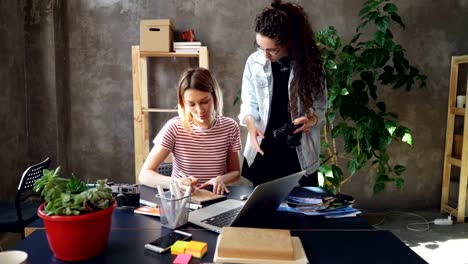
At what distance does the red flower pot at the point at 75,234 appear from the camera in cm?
84

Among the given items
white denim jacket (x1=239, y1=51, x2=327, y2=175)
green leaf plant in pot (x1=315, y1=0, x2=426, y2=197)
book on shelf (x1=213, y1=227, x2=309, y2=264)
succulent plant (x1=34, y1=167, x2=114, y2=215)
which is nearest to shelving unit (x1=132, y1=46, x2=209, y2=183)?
green leaf plant in pot (x1=315, y1=0, x2=426, y2=197)

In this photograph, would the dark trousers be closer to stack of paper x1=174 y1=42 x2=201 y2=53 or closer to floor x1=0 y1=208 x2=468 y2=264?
floor x1=0 y1=208 x2=468 y2=264

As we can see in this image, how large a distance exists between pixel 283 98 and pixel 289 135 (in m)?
0.21

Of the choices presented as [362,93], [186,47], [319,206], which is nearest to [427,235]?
[362,93]

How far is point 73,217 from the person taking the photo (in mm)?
831

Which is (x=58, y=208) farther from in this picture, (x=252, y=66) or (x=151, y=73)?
(x=151, y=73)

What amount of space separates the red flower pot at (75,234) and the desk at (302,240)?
0.09 feet

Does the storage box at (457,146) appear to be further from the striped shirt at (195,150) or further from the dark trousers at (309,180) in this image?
the striped shirt at (195,150)

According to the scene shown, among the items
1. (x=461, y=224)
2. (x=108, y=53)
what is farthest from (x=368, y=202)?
(x=108, y=53)

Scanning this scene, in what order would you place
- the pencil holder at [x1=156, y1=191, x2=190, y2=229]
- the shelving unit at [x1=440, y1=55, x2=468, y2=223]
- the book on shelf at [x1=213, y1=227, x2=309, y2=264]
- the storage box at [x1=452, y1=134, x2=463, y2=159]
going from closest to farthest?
the book on shelf at [x1=213, y1=227, x2=309, y2=264] → the pencil holder at [x1=156, y1=191, x2=190, y2=229] → the shelving unit at [x1=440, y1=55, x2=468, y2=223] → the storage box at [x1=452, y1=134, x2=463, y2=159]

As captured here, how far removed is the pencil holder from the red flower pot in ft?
0.68

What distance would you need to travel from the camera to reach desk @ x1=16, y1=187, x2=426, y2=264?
89 cm

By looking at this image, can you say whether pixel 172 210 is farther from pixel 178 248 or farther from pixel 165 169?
pixel 165 169

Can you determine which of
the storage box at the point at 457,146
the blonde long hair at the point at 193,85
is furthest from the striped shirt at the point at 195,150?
the storage box at the point at 457,146
